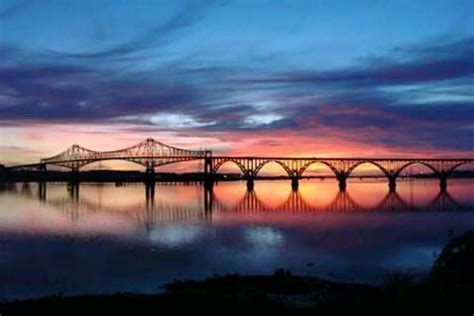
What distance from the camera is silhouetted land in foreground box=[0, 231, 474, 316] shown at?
10445mm

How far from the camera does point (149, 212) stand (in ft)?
240

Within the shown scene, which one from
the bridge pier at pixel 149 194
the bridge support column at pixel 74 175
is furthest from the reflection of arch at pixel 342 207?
the bridge support column at pixel 74 175

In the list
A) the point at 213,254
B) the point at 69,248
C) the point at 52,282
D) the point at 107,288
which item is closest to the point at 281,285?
the point at 107,288

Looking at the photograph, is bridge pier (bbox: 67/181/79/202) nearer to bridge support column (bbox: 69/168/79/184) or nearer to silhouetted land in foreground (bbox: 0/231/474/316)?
bridge support column (bbox: 69/168/79/184)

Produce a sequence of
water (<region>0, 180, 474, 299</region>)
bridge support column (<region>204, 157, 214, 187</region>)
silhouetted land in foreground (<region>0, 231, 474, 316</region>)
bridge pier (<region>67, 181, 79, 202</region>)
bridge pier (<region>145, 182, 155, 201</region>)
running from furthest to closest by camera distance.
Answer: bridge support column (<region>204, 157, 214, 187</region>), bridge pier (<region>67, 181, 79, 202</region>), bridge pier (<region>145, 182, 155, 201</region>), water (<region>0, 180, 474, 299</region>), silhouetted land in foreground (<region>0, 231, 474, 316</region>)

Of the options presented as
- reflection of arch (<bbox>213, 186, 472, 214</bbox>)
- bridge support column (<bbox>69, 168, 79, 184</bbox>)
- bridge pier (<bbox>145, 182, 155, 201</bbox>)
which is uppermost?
bridge support column (<bbox>69, 168, 79, 184</bbox>)

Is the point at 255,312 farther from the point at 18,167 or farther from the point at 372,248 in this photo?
the point at 18,167

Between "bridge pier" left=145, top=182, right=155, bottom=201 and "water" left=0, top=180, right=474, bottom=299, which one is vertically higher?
"bridge pier" left=145, top=182, right=155, bottom=201

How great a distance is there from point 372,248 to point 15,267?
62.8ft

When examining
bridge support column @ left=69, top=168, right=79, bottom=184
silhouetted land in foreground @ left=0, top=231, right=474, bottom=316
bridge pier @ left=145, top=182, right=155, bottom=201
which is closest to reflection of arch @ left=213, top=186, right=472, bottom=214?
bridge pier @ left=145, top=182, right=155, bottom=201

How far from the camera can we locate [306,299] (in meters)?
19.5

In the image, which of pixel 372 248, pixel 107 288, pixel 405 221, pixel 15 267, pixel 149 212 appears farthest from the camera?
pixel 149 212

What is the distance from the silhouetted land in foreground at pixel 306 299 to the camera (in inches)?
411

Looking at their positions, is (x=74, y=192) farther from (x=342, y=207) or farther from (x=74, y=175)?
(x=342, y=207)
